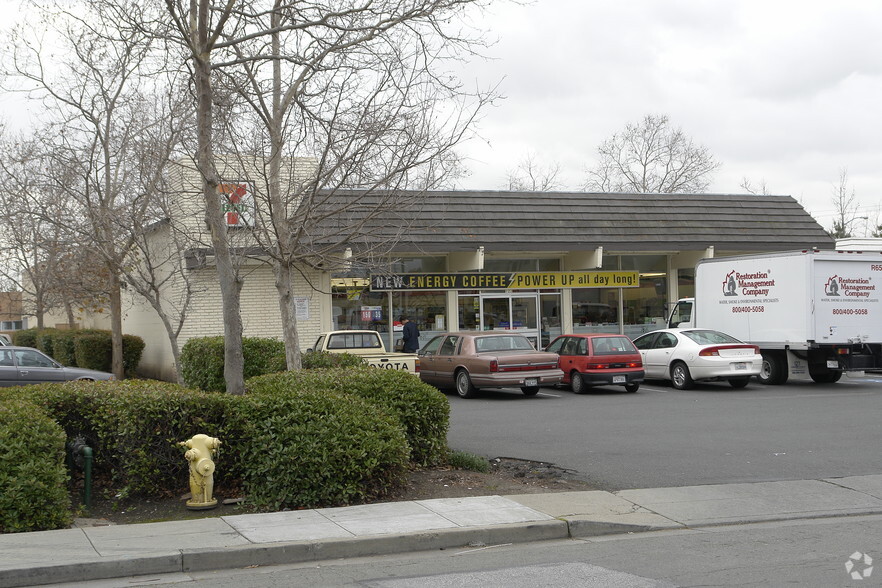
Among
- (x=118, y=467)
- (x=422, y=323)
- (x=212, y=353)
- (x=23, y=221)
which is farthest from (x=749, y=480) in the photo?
(x=23, y=221)

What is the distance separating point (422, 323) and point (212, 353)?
8.86 meters

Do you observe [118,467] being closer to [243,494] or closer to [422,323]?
[243,494]

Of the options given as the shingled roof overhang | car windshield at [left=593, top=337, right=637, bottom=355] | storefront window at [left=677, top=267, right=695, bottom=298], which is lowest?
car windshield at [left=593, top=337, right=637, bottom=355]

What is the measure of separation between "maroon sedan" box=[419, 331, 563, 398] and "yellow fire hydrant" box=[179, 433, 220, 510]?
10.8 metres

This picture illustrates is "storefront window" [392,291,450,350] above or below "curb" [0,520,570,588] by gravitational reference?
above

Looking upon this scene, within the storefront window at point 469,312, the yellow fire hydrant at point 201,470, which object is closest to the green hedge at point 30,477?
the yellow fire hydrant at point 201,470

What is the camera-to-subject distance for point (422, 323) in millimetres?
26781

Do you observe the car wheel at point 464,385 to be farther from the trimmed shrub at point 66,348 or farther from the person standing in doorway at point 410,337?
the trimmed shrub at point 66,348

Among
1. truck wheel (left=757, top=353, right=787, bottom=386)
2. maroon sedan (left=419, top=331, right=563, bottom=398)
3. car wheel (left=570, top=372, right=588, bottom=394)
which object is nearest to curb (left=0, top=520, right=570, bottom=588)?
maroon sedan (left=419, top=331, right=563, bottom=398)

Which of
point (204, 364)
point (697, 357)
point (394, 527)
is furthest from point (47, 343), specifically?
point (394, 527)

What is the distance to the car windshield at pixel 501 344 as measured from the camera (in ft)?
66.2

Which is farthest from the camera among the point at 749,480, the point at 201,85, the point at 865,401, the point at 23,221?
the point at 23,221

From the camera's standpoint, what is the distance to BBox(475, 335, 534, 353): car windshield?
20.2 m

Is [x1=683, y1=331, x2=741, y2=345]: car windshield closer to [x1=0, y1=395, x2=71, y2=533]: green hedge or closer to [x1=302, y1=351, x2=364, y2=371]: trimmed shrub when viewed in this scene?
[x1=302, y1=351, x2=364, y2=371]: trimmed shrub
